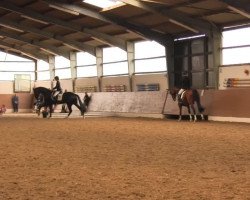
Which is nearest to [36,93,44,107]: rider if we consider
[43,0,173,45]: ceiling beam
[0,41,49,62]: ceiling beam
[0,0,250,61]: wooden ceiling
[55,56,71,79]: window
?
[0,0,250,61]: wooden ceiling

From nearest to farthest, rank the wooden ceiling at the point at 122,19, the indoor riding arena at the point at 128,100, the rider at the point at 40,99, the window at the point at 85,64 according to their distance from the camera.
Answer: the indoor riding arena at the point at 128,100
the wooden ceiling at the point at 122,19
the rider at the point at 40,99
the window at the point at 85,64

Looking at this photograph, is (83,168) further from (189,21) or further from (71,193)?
(189,21)

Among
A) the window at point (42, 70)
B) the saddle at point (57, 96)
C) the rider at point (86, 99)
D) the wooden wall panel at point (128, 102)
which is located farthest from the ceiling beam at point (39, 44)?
the saddle at point (57, 96)

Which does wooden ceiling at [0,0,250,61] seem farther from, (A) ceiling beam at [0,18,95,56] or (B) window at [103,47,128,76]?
(B) window at [103,47,128,76]

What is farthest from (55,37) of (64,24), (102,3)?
(102,3)

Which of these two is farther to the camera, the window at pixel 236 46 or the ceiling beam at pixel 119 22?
the ceiling beam at pixel 119 22

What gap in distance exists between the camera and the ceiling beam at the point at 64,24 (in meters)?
23.0

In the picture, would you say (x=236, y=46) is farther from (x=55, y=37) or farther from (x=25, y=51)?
(x=25, y=51)

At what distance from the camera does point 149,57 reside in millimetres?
25547

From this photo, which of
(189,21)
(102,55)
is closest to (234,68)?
(189,21)

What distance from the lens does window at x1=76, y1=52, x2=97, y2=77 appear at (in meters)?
31.3

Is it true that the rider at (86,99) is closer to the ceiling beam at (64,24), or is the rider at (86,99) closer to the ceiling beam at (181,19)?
the ceiling beam at (64,24)

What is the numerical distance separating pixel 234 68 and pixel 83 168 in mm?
14541

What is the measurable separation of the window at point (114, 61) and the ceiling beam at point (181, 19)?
7777 mm
